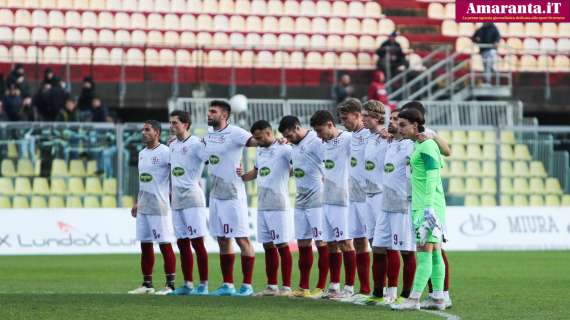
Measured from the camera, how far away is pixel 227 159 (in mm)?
16328

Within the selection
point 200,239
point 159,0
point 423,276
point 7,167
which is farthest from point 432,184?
point 159,0

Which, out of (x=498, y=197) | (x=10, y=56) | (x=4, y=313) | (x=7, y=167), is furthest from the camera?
(x=10, y=56)

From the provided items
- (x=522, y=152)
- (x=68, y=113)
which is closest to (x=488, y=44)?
(x=522, y=152)

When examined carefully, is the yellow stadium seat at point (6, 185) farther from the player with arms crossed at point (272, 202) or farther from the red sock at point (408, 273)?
the red sock at point (408, 273)

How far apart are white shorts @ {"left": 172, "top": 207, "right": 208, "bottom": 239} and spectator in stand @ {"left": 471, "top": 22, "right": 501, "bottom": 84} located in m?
18.5

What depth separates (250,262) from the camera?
16.2 metres

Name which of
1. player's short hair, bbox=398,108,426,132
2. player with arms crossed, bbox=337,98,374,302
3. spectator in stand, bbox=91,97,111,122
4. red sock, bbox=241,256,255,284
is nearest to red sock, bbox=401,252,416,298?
player with arms crossed, bbox=337,98,374,302

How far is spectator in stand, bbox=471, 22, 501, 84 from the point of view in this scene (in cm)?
3391

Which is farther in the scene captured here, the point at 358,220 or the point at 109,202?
the point at 109,202

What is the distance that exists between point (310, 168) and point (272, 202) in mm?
644

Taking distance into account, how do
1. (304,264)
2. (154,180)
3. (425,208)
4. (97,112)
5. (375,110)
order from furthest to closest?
(97,112) → (154,180) → (304,264) → (375,110) → (425,208)

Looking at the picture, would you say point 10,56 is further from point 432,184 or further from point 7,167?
point 432,184

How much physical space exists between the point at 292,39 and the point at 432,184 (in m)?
23.2

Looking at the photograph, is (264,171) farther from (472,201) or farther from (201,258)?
(472,201)
